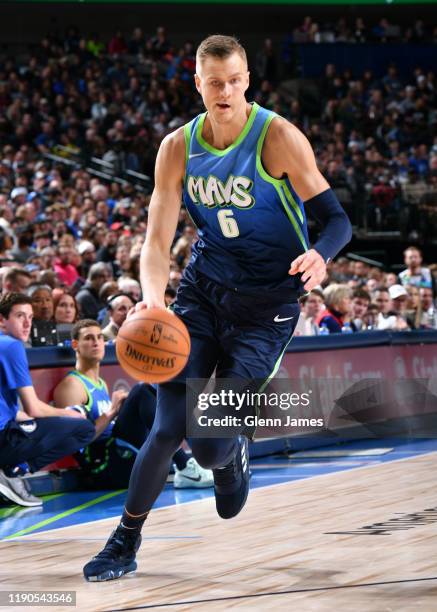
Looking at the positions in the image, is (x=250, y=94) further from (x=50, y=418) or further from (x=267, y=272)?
(x=267, y=272)

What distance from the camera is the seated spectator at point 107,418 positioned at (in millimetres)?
8977

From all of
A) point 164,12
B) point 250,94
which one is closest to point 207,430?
point 250,94

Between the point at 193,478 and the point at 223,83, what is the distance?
4.70m

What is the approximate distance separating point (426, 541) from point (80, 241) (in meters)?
11.2

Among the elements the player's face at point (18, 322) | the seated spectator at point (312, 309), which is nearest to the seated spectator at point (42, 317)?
the player's face at point (18, 322)

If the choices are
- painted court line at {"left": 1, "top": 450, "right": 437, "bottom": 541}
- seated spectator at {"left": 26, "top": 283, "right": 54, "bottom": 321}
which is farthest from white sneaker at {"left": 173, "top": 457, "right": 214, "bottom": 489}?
seated spectator at {"left": 26, "top": 283, "right": 54, "bottom": 321}

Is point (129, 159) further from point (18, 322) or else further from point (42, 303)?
point (18, 322)

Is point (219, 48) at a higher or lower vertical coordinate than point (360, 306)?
higher

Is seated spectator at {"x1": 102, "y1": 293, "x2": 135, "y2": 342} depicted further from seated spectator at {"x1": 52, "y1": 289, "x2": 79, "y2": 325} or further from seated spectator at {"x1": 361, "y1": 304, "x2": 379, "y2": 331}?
seated spectator at {"x1": 361, "y1": 304, "x2": 379, "y2": 331}

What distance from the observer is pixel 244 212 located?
16.9 ft

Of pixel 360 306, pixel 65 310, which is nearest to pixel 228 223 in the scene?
pixel 65 310

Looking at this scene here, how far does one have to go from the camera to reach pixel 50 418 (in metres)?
8.44

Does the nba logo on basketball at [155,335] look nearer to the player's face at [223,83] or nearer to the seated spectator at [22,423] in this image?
the player's face at [223,83]

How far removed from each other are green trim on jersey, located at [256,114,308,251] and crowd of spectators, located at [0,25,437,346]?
5.04m
